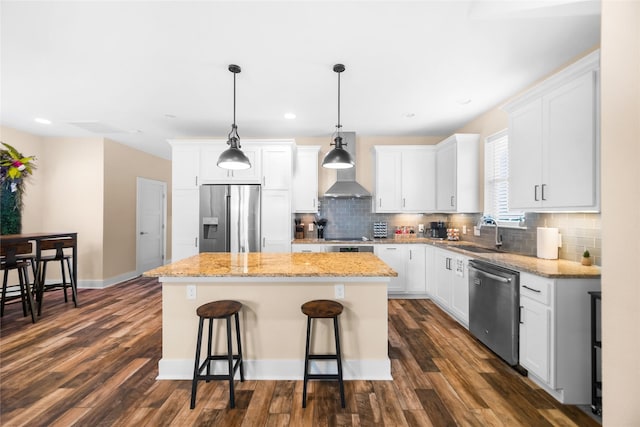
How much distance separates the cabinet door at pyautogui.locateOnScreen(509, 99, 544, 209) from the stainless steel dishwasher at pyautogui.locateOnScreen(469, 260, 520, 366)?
2.41ft

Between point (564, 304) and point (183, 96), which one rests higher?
point (183, 96)

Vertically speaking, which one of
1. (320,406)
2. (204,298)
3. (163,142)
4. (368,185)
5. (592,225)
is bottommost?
(320,406)

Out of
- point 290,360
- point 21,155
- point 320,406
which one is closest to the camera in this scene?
point 320,406

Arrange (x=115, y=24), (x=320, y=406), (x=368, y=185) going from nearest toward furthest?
1. (x=320, y=406)
2. (x=115, y=24)
3. (x=368, y=185)

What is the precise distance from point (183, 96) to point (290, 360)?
124 inches

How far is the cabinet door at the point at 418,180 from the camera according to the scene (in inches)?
193

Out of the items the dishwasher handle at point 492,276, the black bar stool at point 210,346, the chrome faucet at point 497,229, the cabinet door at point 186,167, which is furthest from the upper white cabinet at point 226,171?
the chrome faucet at point 497,229

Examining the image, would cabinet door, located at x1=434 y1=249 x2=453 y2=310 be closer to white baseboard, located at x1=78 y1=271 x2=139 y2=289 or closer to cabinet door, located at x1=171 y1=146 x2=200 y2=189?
cabinet door, located at x1=171 y1=146 x2=200 y2=189

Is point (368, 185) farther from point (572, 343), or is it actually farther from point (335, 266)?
point (572, 343)

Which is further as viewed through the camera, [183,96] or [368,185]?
[368,185]

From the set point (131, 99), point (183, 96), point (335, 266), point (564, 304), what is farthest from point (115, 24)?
point (564, 304)

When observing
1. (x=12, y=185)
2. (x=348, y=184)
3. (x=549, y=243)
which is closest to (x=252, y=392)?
(x=549, y=243)

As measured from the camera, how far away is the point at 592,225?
2.44 meters

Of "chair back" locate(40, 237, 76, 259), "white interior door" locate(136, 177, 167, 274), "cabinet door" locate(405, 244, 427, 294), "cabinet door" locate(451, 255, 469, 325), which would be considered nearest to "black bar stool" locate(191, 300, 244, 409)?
"cabinet door" locate(451, 255, 469, 325)
